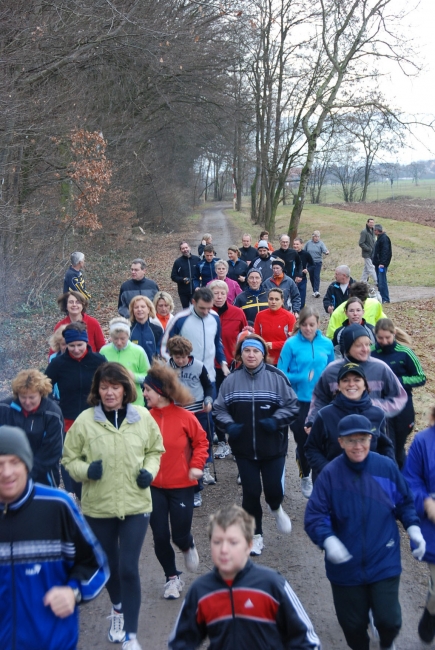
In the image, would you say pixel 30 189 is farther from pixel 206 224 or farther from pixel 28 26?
pixel 206 224

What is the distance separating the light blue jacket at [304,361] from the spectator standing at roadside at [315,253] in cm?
1058

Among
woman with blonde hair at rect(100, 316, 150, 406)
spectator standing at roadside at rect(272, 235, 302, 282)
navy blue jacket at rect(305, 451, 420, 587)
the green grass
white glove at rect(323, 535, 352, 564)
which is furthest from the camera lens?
the green grass

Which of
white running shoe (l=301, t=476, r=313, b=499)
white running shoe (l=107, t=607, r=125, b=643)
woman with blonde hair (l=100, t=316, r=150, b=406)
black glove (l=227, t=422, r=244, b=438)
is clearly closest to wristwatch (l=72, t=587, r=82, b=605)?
white running shoe (l=107, t=607, r=125, b=643)

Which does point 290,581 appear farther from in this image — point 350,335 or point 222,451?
point 222,451

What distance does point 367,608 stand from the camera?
4027mm

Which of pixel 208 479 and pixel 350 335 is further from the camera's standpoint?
pixel 208 479

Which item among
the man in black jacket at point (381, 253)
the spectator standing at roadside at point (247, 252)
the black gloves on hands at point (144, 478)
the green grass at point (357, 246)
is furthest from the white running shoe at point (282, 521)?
the green grass at point (357, 246)

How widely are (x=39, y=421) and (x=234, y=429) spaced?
1.61 meters

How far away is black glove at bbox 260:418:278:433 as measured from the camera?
545 cm

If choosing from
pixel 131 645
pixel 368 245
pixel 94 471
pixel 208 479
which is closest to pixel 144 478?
pixel 94 471

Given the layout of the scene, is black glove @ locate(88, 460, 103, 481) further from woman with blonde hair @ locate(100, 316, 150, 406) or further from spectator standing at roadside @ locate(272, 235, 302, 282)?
spectator standing at roadside @ locate(272, 235, 302, 282)

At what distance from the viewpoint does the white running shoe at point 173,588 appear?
5234 mm

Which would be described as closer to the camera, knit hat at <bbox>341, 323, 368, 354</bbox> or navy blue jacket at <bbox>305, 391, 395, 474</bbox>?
navy blue jacket at <bbox>305, 391, 395, 474</bbox>

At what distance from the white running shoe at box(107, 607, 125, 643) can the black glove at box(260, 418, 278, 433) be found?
6.02ft
